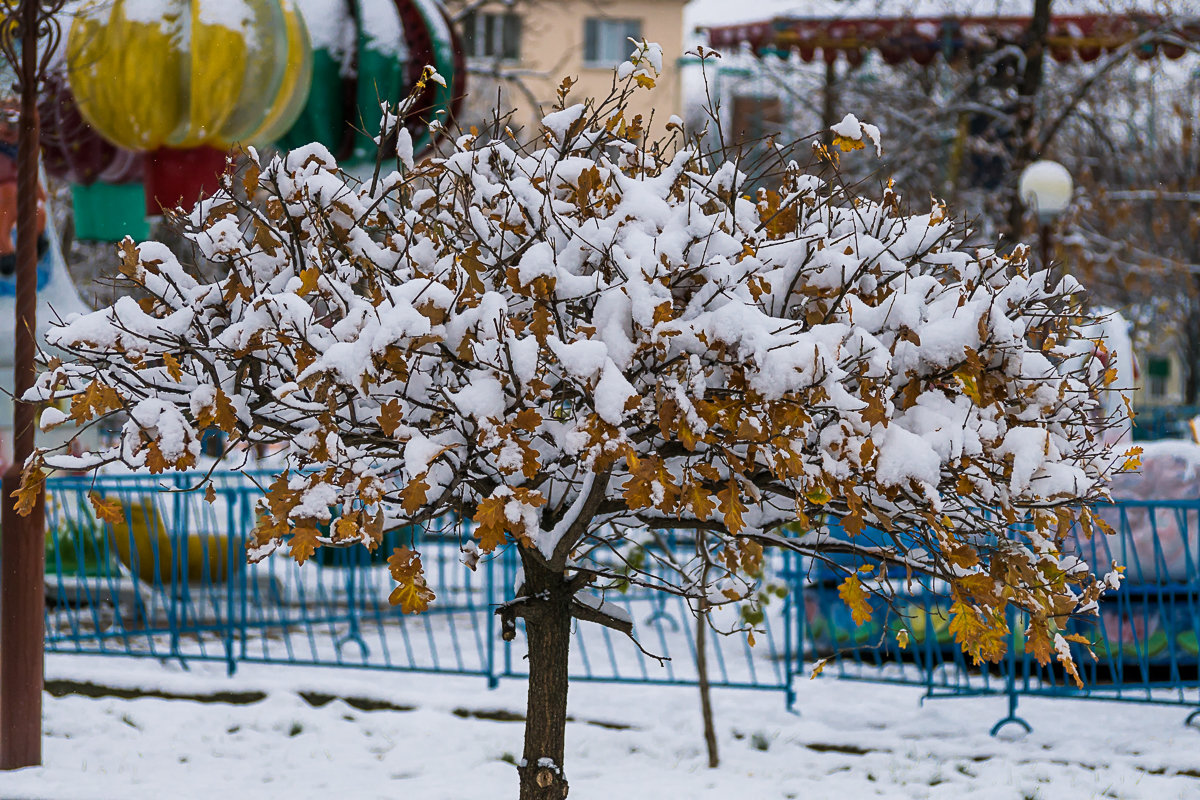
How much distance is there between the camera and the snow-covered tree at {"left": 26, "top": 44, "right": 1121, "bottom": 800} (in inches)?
113

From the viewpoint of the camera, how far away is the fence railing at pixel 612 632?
711 centimetres

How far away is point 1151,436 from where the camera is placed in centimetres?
2039

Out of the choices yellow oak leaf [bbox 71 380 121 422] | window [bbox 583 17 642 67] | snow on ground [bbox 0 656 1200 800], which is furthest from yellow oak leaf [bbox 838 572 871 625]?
window [bbox 583 17 642 67]

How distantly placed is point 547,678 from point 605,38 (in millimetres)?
33702

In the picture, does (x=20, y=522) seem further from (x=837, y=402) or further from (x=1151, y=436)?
(x=1151, y=436)

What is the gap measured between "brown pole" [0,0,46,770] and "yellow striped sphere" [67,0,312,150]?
0.52 meters

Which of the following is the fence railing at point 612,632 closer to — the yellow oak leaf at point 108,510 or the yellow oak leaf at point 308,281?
the yellow oak leaf at point 108,510

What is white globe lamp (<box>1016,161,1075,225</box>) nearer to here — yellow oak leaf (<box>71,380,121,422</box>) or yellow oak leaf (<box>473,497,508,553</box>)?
yellow oak leaf (<box>473,497,508,553</box>)

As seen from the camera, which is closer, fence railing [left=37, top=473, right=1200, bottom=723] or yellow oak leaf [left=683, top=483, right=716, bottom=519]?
yellow oak leaf [left=683, top=483, right=716, bottom=519]

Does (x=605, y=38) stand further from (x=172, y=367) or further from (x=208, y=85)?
(x=172, y=367)

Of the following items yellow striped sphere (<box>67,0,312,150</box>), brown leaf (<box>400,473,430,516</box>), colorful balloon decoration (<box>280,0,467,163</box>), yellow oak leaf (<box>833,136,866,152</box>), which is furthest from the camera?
colorful balloon decoration (<box>280,0,467,163</box>)

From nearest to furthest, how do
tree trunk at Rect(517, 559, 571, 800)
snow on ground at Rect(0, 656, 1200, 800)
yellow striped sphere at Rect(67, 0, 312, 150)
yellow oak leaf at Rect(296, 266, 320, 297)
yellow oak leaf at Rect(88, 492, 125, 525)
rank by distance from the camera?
yellow oak leaf at Rect(296, 266, 320, 297), yellow oak leaf at Rect(88, 492, 125, 525), tree trunk at Rect(517, 559, 571, 800), snow on ground at Rect(0, 656, 1200, 800), yellow striped sphere at Rect(67, 0, 312, 150)

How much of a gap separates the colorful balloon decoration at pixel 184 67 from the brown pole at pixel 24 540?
0.51 m

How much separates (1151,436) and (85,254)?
16110 mm
